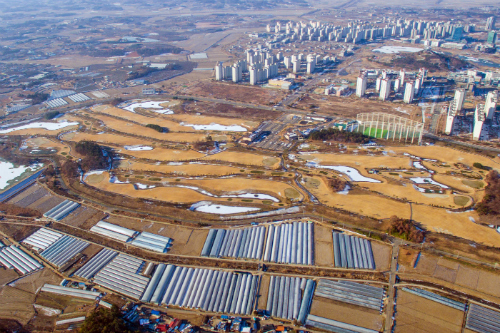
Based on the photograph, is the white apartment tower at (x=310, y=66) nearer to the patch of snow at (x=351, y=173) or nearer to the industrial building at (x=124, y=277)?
the patch of snow at (x=351, y=173)

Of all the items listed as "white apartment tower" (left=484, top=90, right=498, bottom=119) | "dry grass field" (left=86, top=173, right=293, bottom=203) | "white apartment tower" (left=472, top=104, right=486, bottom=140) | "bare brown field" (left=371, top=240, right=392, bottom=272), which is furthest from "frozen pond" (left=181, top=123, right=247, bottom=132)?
"white apartment tower" (left=484, top=90, right=498, bottom=119)

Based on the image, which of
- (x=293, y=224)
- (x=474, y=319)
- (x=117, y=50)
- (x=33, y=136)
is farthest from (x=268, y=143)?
(x=117, y=50)

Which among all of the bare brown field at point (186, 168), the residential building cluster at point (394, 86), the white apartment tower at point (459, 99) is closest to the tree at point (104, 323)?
the bare brown field at point (186, 168)

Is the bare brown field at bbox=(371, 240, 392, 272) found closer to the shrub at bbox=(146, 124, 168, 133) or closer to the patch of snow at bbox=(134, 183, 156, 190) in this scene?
the patch of snow at bbox=(134, 183, 156, 190)

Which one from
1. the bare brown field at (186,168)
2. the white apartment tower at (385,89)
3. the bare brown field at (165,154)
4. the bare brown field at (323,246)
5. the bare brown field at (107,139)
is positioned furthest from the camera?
the white apartment tower at (385,89)

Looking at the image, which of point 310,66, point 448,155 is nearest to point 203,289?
point 448,155

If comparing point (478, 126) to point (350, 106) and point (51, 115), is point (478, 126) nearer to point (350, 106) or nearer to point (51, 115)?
point (350, 106)
